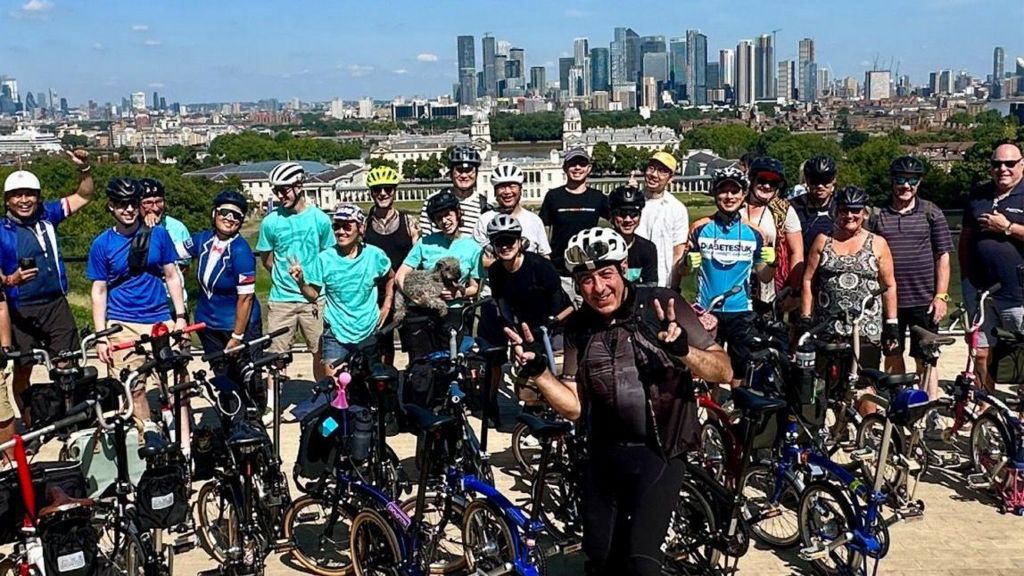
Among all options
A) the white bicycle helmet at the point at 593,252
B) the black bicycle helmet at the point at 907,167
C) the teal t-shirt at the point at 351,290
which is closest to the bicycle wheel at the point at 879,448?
the black bicycle helmet at the point at 907,167

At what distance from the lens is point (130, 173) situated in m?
68.1

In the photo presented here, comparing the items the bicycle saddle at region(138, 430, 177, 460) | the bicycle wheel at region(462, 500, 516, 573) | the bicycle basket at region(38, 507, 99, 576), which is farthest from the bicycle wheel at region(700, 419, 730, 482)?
the bicycle basket at region(38, 507, 99, 576)

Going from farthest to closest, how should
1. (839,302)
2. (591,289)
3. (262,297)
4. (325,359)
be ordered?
(262,297) → (325,359) → (839,302) → (591,289)

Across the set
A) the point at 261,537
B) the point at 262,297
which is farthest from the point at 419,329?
the point at 262,297

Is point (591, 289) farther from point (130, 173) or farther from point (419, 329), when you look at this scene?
point (130, 173)

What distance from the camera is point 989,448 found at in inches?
235

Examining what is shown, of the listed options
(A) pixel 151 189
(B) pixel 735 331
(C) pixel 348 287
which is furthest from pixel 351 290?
(B) pixel 735 331

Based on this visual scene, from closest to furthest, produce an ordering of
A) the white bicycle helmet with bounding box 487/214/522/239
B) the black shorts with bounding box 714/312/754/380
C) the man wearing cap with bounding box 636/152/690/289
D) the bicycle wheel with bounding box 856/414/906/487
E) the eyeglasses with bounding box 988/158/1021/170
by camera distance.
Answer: the bicycle wheel with bounding box 856/414/906/487
the white bicycle helmet with bounding box 487/214/522/239
the black shorts with bounding box 714/312/754/380
the eyeglasses with bounding box 988/158/1021/170
the man wearing cap with bounding box 636/152/690/289

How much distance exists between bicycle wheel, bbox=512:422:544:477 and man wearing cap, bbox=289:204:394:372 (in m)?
1.22

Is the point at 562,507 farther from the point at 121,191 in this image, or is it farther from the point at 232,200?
the point at 121,191

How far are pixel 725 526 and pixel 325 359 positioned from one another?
3184 millimetres

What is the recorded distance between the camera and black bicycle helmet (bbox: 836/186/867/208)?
6129 millimetres

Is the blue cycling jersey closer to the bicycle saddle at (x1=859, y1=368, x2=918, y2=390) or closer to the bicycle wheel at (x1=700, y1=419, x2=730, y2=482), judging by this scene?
the bicycle wheel at (x1=700, y1=419, x2=730, y2=482)

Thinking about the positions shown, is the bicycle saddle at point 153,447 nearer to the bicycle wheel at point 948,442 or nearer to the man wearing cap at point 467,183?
the man wearing cap at point 467,183
